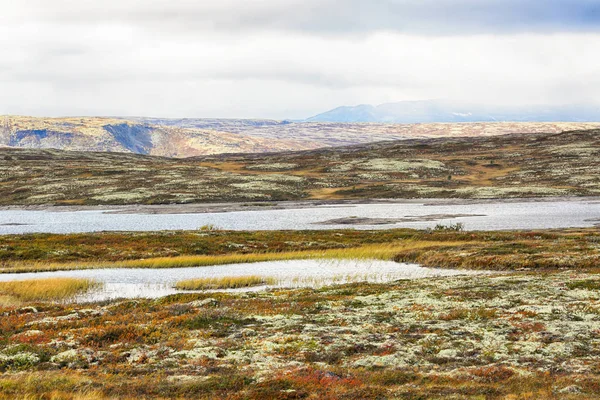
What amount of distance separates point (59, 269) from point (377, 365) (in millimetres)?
38551

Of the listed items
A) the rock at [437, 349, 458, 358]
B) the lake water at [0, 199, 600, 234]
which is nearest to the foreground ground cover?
the rock at [437, 349, 458, 358]

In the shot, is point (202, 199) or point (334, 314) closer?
point (334, 314)

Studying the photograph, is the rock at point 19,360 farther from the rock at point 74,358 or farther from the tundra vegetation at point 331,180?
the tundra vegetation at point 331,180

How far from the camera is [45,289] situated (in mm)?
36906

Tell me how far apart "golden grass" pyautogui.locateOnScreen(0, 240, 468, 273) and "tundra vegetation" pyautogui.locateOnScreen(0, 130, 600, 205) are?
6893 cm

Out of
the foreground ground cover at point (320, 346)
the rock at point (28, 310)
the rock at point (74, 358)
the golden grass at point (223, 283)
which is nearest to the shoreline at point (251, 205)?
the golden grass at point (223, 283)

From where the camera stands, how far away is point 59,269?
4938 cm

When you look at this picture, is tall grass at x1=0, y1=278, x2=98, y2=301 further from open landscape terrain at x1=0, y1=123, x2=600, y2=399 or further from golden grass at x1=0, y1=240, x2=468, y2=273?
golden grass at x1=0, y1=240, x2=468, y2=273

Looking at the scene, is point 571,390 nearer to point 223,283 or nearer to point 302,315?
point 302,315

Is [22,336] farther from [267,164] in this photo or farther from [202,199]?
[267,164]

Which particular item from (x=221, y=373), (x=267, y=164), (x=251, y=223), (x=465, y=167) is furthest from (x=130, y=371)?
(x=267, y=164)

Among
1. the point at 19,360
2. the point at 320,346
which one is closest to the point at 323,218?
the point at 320,346

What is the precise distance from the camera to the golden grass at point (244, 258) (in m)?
50.2

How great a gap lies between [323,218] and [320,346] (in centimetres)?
7547
